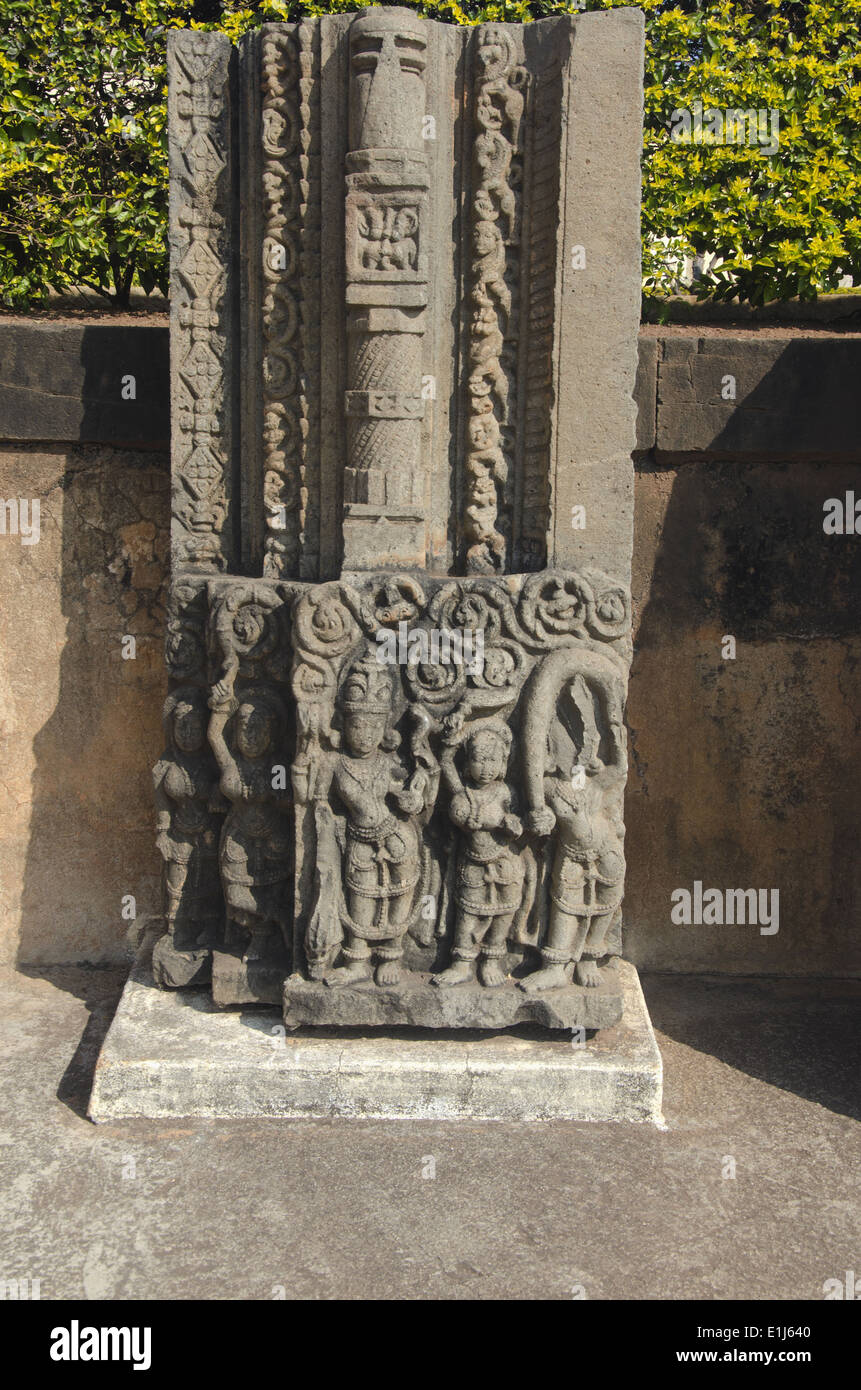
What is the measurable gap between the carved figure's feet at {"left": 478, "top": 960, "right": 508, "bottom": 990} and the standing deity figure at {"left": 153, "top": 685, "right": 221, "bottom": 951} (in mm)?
986

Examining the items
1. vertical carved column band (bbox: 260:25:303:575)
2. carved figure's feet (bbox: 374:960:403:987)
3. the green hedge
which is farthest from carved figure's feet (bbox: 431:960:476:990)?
the green hedge

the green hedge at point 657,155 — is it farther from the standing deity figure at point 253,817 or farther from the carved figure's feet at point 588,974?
the carved figure's feet at point 588,974

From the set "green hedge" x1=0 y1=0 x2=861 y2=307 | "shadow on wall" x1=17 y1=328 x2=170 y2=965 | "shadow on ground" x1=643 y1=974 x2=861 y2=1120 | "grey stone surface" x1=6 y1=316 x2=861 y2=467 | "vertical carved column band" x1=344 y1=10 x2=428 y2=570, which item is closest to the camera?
"vertical carved column band" x1=344 y1=10 x2=428 y2=570

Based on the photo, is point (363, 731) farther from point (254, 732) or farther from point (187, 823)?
point (187, 823)

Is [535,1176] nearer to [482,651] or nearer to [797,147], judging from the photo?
[482,651]

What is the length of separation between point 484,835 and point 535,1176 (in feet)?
3.43

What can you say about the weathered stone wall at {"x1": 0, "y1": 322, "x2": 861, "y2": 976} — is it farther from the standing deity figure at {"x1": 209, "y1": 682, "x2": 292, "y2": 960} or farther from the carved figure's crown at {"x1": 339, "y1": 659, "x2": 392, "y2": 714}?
the carved figure's crown at {"x1": 339, "y1": 659, "x2": 392, "y2": 714}

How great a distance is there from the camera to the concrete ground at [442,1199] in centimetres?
344

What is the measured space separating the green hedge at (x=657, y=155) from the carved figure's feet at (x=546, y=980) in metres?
3.09

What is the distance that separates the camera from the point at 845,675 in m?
5.24

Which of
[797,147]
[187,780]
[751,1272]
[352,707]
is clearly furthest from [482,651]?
[797,147]

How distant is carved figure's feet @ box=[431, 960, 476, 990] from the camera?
423cm

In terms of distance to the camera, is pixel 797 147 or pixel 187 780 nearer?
pixel 187 780

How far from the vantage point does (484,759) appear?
4129 millimetres
